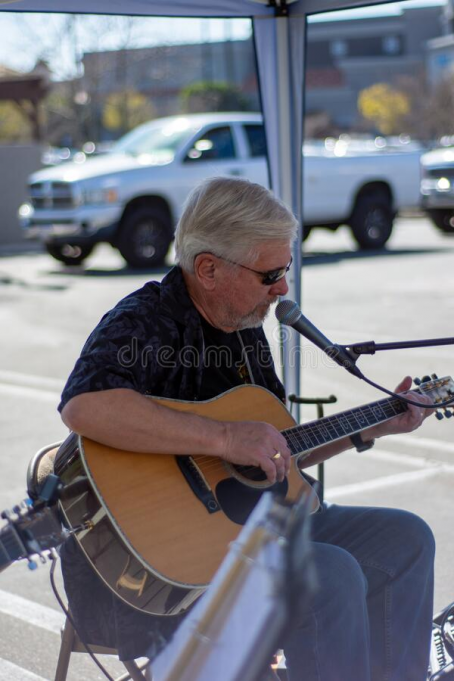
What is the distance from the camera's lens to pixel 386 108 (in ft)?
130

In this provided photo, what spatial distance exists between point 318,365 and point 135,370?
15.8 feet

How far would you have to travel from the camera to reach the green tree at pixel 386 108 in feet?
128

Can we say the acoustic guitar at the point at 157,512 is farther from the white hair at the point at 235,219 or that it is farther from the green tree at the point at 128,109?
the green tree at the point at 128,109

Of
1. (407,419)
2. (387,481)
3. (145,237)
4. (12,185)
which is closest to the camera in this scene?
(407,419)

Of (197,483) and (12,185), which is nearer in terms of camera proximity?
(197,483)

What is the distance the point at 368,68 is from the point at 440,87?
947 inches

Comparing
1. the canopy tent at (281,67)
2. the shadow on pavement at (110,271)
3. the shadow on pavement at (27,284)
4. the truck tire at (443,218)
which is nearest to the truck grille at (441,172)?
the truck tire at (443,218)

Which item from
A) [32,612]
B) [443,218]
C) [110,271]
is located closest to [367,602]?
[32,612]

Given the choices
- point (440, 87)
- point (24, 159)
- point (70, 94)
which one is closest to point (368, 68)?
point (440, 87)

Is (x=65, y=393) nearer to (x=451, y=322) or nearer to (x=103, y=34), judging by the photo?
(x=451, y=322)

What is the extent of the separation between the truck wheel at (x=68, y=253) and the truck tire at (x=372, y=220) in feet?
13.9

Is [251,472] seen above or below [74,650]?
above

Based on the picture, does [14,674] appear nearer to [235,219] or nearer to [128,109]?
[235,219]

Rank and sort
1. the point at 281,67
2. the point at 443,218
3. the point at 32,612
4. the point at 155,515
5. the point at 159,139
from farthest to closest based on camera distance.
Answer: the point at 443,218
the point at 159,139
the point at 281,67
the point at 32,612
the point at 155,515
